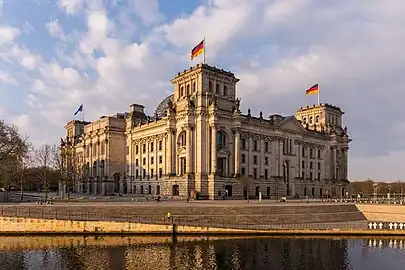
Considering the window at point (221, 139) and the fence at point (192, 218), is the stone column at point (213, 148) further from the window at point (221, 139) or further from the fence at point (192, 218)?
the fence at point (192, 218)

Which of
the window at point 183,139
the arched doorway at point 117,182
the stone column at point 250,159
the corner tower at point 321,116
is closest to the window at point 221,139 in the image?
the window at point 183,139

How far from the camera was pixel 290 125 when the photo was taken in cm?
11881

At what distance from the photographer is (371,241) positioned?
5350 centimetres

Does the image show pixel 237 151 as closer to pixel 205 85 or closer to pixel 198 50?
pixel 205 85

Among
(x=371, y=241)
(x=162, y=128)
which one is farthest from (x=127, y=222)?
(x=162, y=128)

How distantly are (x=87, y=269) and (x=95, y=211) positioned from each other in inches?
850

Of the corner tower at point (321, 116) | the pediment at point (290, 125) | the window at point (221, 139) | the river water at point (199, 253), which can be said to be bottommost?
the river water at point (199, 253)

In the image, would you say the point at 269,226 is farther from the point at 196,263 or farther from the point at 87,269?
the point at 87,269

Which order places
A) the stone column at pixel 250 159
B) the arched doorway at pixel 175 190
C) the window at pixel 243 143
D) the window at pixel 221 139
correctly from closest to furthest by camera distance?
the arched doorway at pixel 175 190
the window at pixel 221 139
the window at pixel 243 143
the stone column at pixel 250 159

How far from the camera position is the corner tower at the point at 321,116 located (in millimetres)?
137500

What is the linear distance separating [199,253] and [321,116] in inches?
4064

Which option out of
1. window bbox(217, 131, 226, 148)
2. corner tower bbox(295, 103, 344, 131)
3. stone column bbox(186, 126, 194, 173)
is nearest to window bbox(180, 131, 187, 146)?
stone column bbox(186, 126, 194, 173)

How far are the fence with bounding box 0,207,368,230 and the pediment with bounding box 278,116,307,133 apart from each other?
177 feet

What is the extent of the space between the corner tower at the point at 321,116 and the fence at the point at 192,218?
3053 inches
